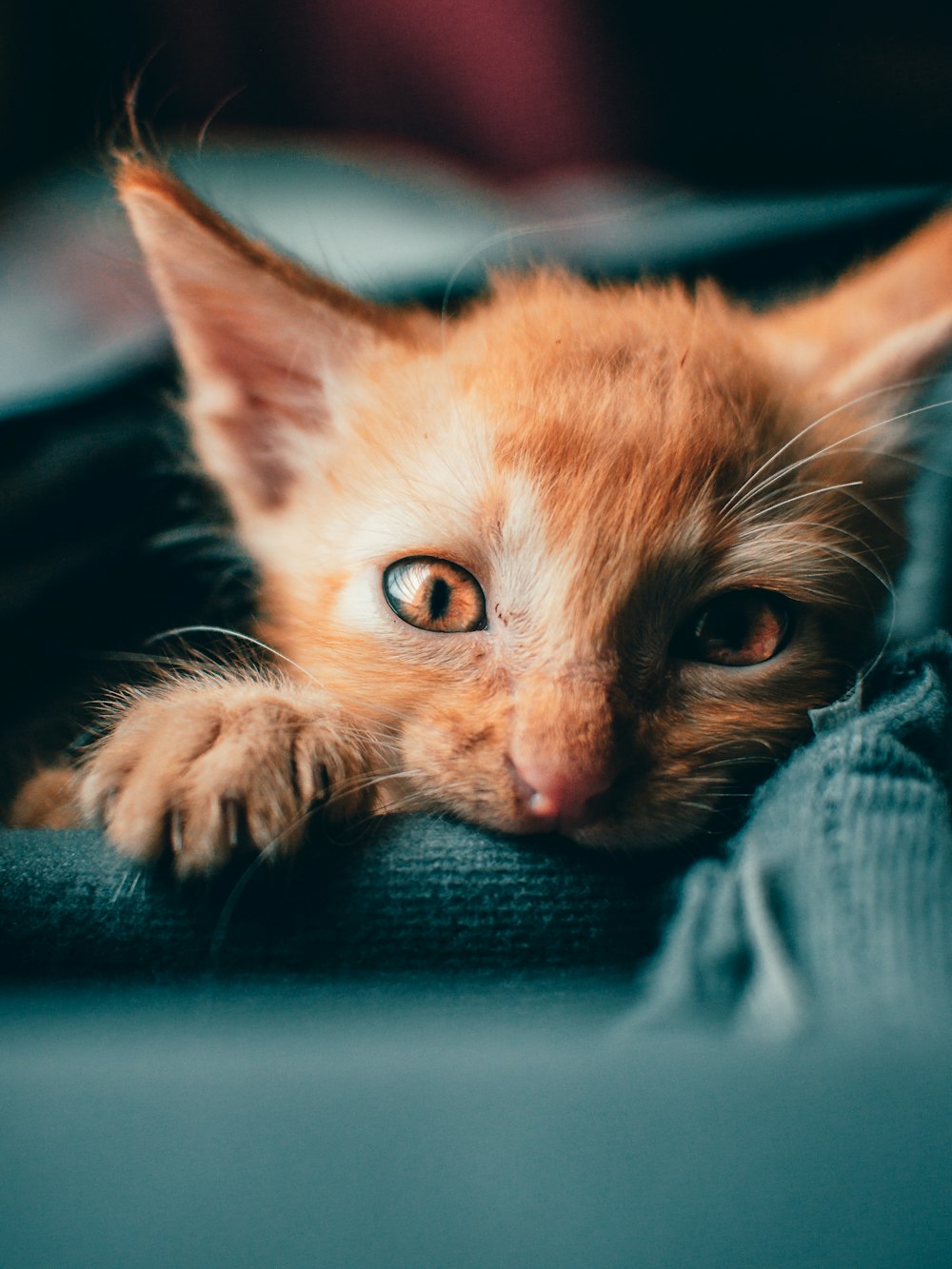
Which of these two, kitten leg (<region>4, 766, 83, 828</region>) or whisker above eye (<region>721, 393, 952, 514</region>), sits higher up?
whisker above eye (<region>721, 393, 952, 514</region>)

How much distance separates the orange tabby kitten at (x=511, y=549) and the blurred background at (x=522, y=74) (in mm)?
169

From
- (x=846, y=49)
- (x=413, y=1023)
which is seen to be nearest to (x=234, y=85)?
(x=846, y=49)

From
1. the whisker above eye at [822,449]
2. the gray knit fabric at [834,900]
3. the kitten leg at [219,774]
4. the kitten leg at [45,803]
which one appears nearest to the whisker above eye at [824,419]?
the whisker above eye at [822,449]

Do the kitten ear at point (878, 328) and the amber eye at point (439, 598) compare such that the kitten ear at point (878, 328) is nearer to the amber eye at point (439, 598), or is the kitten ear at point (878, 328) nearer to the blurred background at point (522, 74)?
the blurred background at point (522, 74)

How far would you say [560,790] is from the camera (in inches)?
22.3

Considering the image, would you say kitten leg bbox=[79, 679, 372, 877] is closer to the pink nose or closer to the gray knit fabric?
the pink nose

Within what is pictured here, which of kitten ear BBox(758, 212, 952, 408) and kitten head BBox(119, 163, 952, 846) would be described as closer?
kitten head BBox(119, 163, 952, 846)

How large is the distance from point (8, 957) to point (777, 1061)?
44 centimetres

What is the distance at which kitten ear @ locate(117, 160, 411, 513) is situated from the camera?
0.69m

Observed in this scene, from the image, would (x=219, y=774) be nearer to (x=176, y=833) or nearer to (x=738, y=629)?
(x=176, y=833)

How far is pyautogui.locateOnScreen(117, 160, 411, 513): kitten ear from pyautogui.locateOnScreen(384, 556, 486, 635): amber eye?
0.24 m

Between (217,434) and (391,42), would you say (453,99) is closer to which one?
(391,42)

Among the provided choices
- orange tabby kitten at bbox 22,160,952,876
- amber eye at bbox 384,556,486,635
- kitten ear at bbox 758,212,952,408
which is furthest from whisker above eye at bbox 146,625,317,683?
kitten ear at bbox 758,212,952,408

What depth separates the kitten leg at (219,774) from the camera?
531 mm
